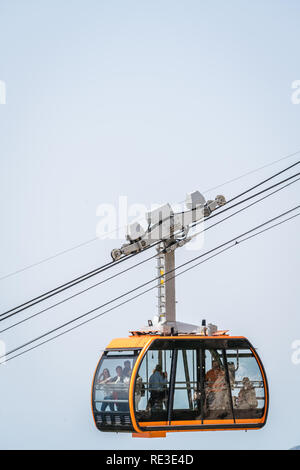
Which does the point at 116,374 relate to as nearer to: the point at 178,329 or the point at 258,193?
the point at 178,329

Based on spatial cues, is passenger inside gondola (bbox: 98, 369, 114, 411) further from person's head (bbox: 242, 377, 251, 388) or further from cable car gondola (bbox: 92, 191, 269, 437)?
person's head (bbox: 242, 377, 251, 388)

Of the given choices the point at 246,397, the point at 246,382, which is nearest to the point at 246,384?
the point at 246,382

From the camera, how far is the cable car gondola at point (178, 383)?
26.2m

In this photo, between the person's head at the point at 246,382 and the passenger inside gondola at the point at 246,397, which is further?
the person's head at the point at 246,382

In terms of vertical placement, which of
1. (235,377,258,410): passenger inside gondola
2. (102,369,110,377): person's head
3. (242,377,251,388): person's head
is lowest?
(235,377,258,410): passenger inside gondola

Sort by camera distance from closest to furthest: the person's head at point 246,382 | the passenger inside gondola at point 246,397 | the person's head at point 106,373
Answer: the person's head at point 106,373, the passenger inside gondola at point 246,397, the person's head at point 246,382

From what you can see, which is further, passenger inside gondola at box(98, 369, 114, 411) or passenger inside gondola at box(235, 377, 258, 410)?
passenger inside gondola at box(235, 377, 258, 410)

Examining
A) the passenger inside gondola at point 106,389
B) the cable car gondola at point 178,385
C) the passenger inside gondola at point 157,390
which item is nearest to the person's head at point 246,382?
the cable car gondola at point 178,385

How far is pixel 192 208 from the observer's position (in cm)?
2917

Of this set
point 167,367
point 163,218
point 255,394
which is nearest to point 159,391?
point 167,367

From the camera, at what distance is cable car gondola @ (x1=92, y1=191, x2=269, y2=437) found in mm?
26156

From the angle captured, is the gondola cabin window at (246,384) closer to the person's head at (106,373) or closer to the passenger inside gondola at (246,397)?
the passenger inside gondola at (246,397)

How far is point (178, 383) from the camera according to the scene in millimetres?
26516

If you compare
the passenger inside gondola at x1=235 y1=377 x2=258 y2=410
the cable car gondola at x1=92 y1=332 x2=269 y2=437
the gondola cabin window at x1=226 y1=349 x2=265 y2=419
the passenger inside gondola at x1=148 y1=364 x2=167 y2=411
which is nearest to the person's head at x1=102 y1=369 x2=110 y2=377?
the cable car gondola at x1=92 y1=332 x2=269 y2=437
